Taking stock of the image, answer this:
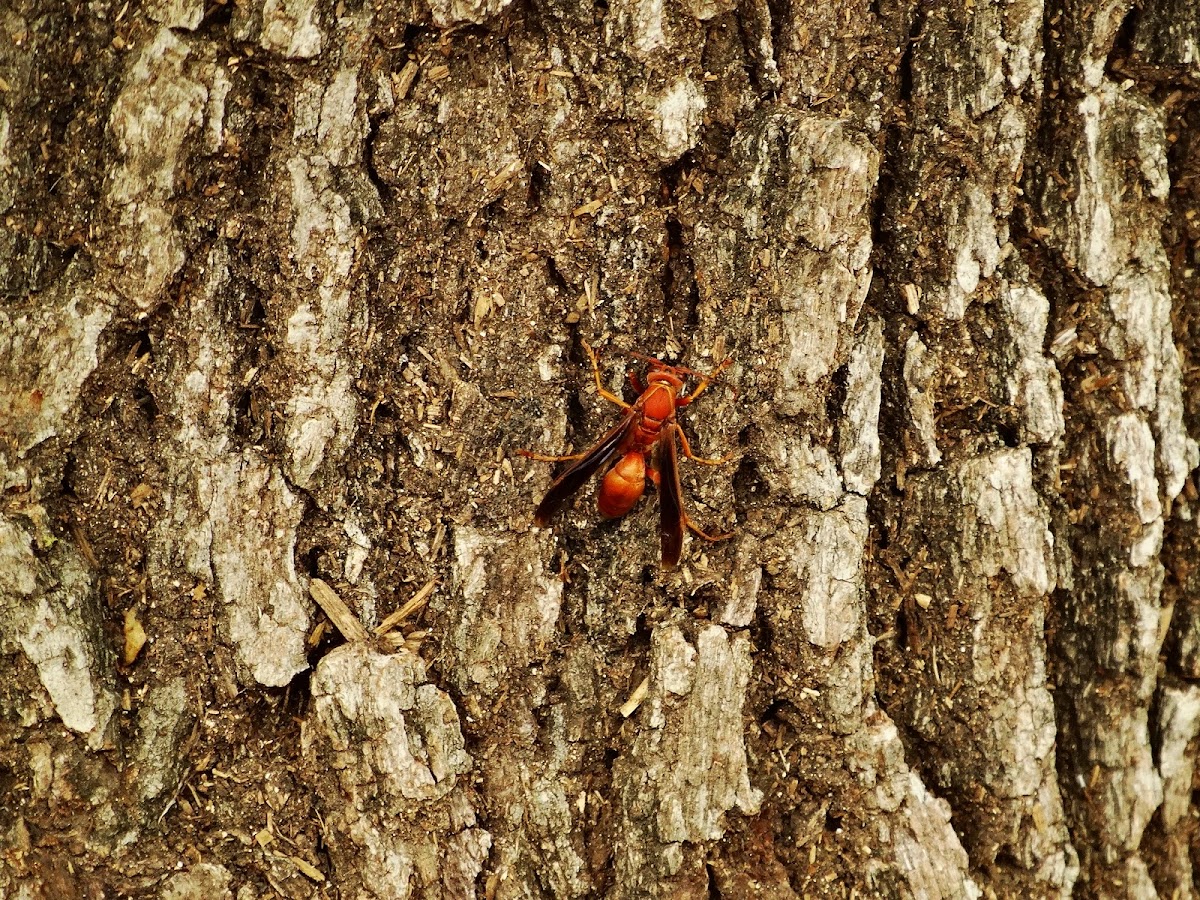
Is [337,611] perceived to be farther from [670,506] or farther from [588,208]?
[588,208]

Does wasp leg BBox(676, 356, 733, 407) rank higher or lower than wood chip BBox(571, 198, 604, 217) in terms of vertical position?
lower

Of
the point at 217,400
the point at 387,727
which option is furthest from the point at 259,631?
the point at 217,400

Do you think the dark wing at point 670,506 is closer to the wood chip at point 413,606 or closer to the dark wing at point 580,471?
the dark wing at point 580,471

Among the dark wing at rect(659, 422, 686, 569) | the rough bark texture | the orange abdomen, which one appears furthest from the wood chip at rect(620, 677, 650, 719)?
the orange abdomen

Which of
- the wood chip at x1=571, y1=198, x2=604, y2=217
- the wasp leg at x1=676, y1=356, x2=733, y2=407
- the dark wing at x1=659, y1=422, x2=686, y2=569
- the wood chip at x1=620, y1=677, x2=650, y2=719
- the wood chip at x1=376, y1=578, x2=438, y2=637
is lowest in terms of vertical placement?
the wood chip at x1=620, y1=677, x2=650, y2=719

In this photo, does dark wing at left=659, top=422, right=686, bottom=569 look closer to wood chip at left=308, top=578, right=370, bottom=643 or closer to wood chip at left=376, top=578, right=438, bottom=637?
wood chip at left=376, top=578, right=438, bottom=637

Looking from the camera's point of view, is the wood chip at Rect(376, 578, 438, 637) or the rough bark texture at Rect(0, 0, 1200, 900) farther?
the wood chip at Rect(376, 578, 438, 637)

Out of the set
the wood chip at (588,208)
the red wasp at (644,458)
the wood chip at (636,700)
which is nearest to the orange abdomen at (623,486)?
the red wasp at (644,458)
